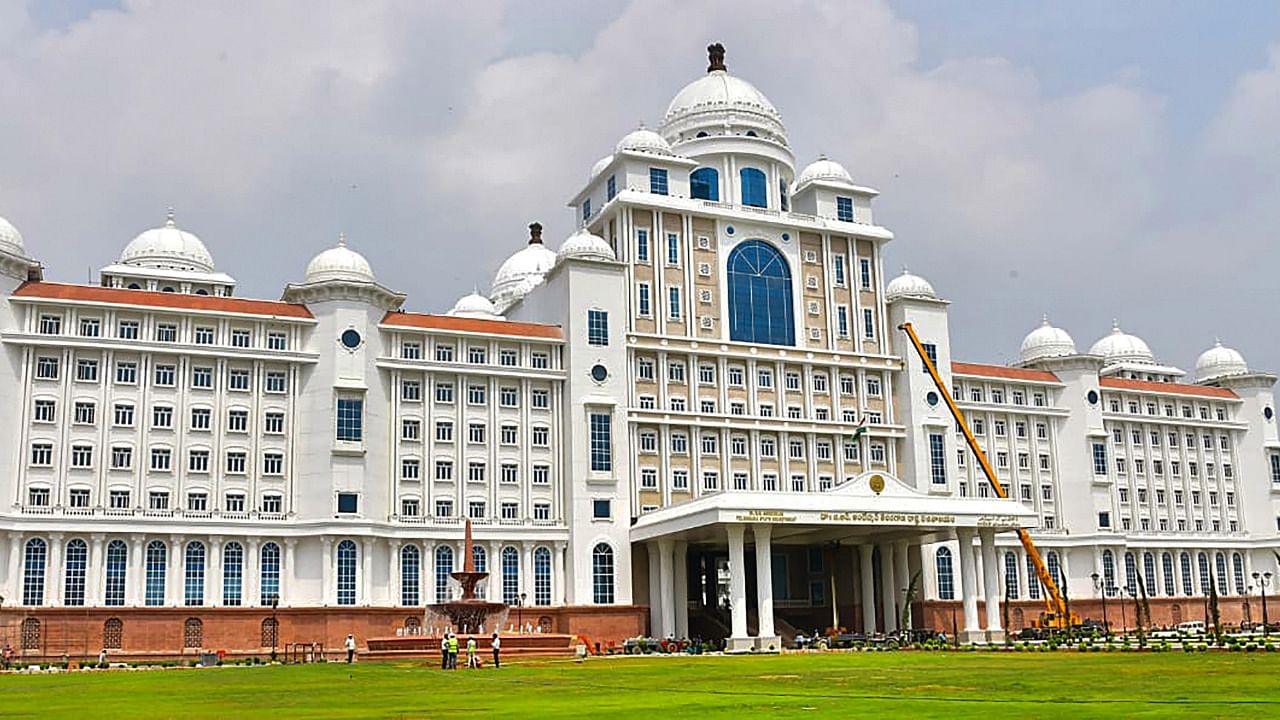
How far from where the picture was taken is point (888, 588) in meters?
74.6

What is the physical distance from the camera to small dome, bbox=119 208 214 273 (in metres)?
83.7

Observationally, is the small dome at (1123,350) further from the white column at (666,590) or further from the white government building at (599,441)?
the white column at (666,590)

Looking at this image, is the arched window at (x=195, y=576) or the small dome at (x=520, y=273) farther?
the small dome at (x=520, y=273)

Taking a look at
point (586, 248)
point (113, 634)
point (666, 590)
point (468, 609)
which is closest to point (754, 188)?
point (586, 248)

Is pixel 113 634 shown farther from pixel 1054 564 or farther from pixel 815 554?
pixel 1054 564

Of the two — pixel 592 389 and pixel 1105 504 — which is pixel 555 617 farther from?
pixel 1105 504

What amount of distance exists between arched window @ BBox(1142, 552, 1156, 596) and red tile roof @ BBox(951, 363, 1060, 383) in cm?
1395

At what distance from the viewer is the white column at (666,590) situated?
68.8m

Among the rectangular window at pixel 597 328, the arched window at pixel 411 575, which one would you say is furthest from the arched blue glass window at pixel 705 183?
the arched window at pixel 411 575

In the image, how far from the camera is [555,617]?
69125mm

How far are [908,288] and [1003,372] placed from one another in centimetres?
1048

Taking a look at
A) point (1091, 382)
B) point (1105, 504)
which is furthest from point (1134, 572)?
point (1091, 382)

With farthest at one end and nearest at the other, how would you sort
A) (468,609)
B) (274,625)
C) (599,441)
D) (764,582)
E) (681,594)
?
(599,441), (681,594), (764,582), (274,625), (468,609)

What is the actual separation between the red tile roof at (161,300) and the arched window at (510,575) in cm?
1652
